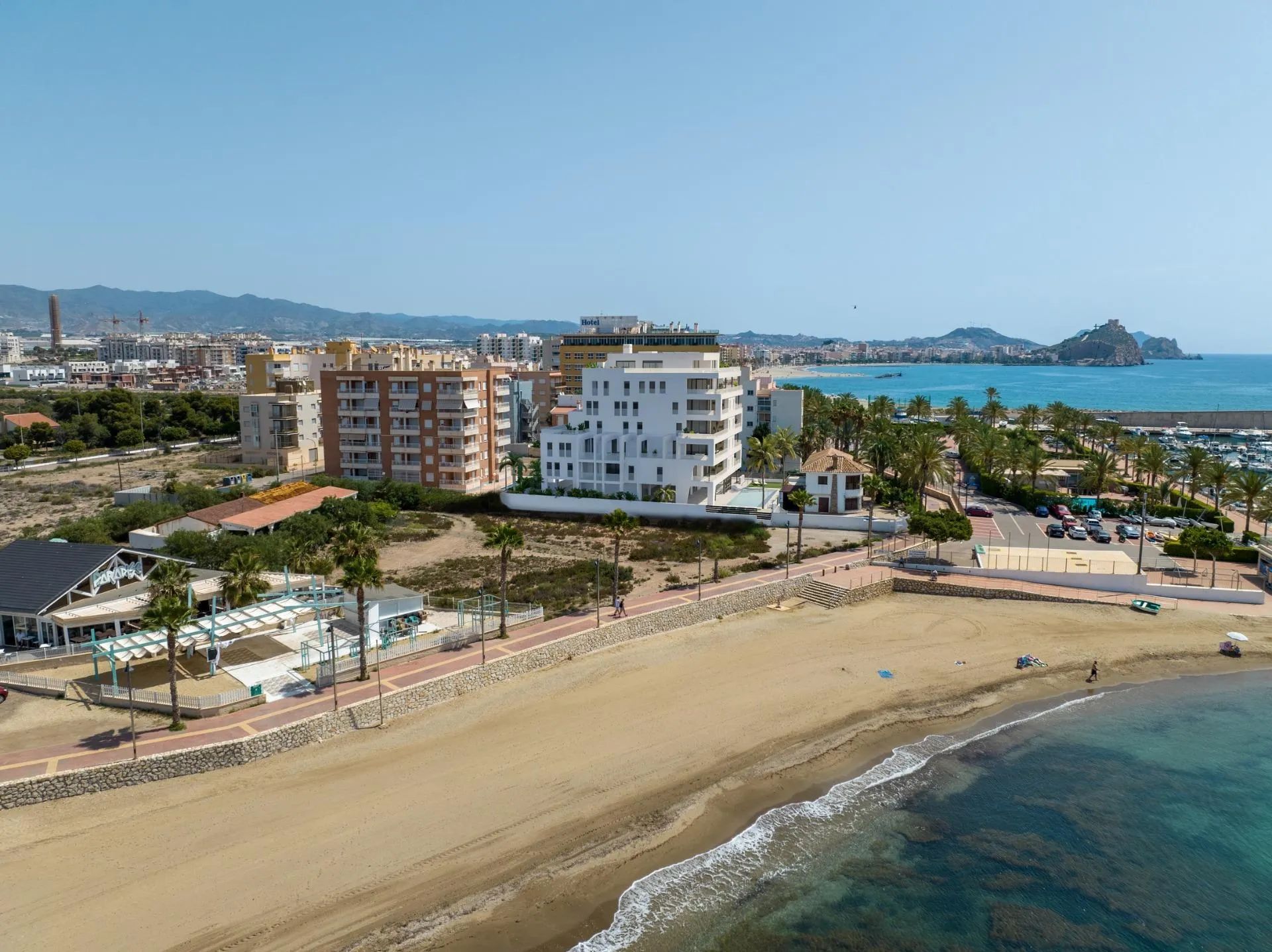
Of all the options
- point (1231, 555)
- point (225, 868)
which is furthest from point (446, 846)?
point (1231, 555)

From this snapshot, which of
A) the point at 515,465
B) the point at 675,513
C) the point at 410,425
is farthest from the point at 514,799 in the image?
the point at 410,425

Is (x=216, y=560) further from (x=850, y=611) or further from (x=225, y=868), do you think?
(x=850, y=611)

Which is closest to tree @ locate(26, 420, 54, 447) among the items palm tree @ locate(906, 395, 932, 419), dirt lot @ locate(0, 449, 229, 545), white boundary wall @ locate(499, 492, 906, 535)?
dirt lot @ locate(0, 449, 229, 545)

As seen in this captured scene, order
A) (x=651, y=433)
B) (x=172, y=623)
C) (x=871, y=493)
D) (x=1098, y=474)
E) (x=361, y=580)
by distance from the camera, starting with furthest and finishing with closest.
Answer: (x=1098, y=474) < (x=651, y=433) < (x=871, y=493) < (x=361, y=580) < (x=172, y=623)

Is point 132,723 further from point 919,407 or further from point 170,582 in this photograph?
point 919,407

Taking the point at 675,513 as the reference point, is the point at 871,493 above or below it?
above

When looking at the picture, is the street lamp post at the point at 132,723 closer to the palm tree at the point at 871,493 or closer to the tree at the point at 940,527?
the palm tree at the point at 871,493

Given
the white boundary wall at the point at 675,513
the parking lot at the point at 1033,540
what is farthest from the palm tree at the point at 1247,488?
the white boundary wall at the point at 675,513

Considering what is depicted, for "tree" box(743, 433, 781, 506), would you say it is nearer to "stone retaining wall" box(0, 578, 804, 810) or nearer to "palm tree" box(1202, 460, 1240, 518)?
"stone retaining wall" box(0, 578, 804, 810)
